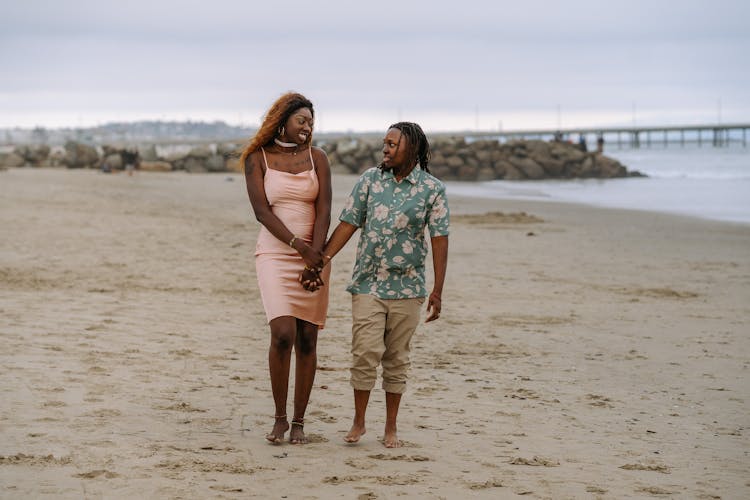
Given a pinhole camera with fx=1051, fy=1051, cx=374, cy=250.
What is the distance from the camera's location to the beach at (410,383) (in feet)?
14.9

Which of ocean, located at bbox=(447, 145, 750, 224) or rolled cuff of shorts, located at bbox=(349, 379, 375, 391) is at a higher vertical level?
rolled cuff of shorts, located at bbox=(349, 379, 375, 391)

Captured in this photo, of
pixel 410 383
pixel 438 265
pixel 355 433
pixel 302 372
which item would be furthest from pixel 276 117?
pixel 410 383

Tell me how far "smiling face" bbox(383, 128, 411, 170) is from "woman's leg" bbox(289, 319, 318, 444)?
892mm

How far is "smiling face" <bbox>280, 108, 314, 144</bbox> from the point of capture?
5.14 meters

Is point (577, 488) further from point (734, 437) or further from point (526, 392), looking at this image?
point (526, 392)

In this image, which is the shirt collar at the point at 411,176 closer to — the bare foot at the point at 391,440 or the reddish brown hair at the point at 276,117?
the reddish brown hair at the point at 276,117

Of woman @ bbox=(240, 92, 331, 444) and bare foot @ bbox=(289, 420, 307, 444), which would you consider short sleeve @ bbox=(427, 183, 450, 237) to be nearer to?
woman @ bbox=(240, 92, 331, 444)

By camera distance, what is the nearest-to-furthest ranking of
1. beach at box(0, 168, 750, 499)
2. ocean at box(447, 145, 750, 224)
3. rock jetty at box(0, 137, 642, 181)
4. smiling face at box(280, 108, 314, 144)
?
1. beach at box(0, 168, 750, 499)
2. smiling face at box(280, 108, 314, 144)
3. ocean at box(447, 145, 750, 224)
4. rock jetty at box(0, 137, 642, 181)

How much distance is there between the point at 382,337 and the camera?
503cm

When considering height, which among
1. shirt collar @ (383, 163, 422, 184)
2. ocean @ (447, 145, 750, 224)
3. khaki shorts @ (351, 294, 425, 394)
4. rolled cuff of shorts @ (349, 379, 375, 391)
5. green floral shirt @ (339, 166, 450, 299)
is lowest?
ocean @ (447, 145, 750, 224)

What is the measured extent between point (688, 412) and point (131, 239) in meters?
9.09

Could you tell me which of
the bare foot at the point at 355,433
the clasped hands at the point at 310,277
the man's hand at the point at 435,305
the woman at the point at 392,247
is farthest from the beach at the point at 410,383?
the clasped hands at the point at 310,277

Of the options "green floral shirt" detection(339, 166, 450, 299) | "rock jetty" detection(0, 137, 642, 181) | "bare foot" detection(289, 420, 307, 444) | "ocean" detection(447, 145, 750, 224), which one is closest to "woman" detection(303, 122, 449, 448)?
"green floral shirt" detection(339, 166, 450, 299)

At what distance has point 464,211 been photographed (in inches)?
829
